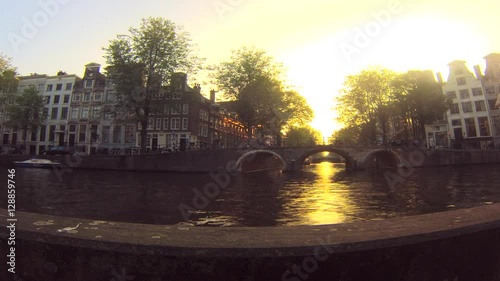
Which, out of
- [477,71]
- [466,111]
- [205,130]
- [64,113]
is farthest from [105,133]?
[477,71]

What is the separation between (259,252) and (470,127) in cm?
6855

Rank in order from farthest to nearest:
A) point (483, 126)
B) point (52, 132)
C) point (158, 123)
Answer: point (52, 132) → point (158, 123) → point (483, 126)

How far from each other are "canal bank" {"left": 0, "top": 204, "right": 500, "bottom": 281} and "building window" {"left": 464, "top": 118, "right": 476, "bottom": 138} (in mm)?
65952

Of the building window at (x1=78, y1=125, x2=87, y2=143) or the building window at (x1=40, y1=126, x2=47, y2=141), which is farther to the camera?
the building window at (x1=40, y1=126, x2=47, y2=141)

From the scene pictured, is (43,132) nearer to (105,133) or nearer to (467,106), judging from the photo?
(105,133)

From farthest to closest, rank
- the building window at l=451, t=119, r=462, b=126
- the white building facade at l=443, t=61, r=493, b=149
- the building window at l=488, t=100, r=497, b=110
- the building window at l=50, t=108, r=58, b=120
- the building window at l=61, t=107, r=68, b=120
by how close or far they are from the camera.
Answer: the building window at l=50, t=108, r=58, b=120
the building window at l=61, t=107, r=68, b=120
the building window at l=451, t=119, r=462, b=126
the white building facade at l=443, t=61, r=493, b=149
the building window at l=488, t=100, r=497, b=110

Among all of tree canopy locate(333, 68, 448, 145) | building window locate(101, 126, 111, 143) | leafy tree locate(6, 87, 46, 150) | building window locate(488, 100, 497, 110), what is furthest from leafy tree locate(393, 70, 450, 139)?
leafy tree locate(6, 87, 46, 150)

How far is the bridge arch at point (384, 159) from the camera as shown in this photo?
142 feet

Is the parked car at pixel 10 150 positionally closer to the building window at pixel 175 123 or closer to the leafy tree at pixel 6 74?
the leafy tree at pixel 6 74

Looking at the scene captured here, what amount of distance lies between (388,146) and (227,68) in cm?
2802

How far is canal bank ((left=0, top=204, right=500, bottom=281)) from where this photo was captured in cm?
231

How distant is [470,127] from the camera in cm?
5609

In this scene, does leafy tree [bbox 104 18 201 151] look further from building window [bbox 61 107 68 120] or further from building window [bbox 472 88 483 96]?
building window [bbox 472 88 483 96]

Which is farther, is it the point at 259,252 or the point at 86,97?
the point at 86,97
